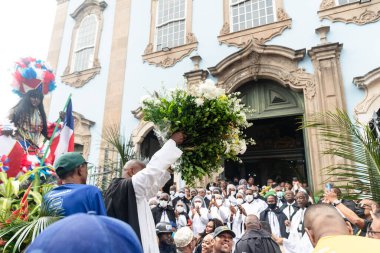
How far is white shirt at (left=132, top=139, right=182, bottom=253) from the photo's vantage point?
2.66 meters

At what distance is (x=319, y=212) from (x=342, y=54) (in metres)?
9.06

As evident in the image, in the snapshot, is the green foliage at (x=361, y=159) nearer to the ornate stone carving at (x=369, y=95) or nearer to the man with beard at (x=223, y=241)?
the man with beard at (x=223, y=241)

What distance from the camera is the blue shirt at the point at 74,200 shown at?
6.95 feet

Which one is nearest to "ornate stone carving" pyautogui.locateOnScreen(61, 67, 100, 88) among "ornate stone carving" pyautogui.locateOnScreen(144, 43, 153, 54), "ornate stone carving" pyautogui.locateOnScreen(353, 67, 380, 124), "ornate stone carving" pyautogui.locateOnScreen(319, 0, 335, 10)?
"ornate stone carving" pyautogui.locateOnScreen(144, 43, 153, 54)

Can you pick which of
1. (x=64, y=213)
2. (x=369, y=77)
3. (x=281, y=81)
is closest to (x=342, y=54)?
(x=369, y=77)

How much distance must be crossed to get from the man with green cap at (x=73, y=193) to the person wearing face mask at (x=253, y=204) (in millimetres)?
5931

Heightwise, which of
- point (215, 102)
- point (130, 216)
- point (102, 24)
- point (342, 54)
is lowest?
point (130, 216)

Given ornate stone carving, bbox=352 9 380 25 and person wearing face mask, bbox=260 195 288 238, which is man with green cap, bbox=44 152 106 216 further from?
ornate stone carving, bbox=352 9 380 25

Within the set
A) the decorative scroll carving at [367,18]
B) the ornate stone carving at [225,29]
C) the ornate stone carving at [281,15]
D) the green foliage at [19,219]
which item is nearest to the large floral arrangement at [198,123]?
the green foliage at [19,219]

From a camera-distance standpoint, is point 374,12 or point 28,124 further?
point 374,12

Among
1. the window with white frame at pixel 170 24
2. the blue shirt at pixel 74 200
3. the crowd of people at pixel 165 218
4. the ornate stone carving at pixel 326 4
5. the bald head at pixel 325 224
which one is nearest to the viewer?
the crowd of people at pixel 165 218

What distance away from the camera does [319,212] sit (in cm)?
184

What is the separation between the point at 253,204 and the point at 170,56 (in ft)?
23.1

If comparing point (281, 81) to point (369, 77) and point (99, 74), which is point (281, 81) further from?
point (99, 74)
